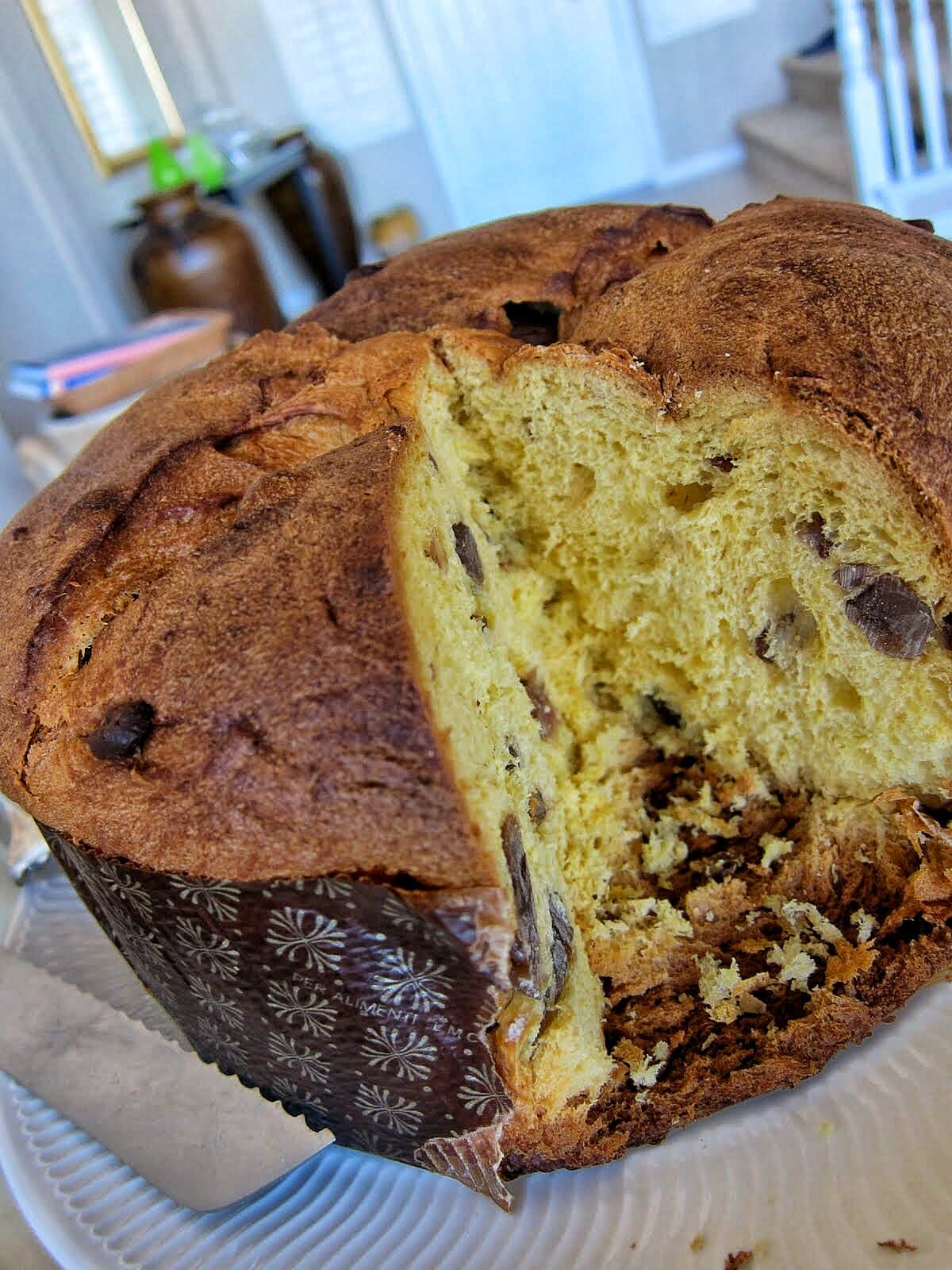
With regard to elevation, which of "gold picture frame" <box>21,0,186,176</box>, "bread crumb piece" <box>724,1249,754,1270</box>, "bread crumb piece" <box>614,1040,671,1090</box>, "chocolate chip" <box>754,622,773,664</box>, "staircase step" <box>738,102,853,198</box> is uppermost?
"gold picture frame" <box>21,0,186,176</box>

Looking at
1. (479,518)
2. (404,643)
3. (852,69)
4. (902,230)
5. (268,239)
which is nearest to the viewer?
(404,643)

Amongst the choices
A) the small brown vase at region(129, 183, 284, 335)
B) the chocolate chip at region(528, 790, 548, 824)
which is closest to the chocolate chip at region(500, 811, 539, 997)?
the chocolate chip at region(528, 790, 548, 824)

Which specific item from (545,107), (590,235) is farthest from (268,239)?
(590,235)

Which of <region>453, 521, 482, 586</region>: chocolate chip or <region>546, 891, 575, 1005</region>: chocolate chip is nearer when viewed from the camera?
<region>546, 891, 575, 1005</region>: chocolate chip

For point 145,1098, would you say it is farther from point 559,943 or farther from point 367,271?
point 367,271

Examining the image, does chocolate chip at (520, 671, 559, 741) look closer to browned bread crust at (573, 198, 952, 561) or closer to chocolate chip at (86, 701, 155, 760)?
browned bread crust at (573, 198, 952, 561)

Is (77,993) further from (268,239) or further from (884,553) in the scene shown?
(268,239)
